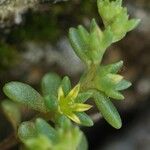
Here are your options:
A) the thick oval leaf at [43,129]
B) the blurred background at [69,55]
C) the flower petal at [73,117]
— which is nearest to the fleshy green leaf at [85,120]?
the flower petal at [73,117]

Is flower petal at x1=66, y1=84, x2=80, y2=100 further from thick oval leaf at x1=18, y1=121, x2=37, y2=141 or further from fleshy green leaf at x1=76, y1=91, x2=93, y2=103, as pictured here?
thick oval leaf at x1=18, y1=121, x2=37, y2=141

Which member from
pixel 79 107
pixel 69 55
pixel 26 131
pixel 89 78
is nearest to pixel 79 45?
pixel 89 78

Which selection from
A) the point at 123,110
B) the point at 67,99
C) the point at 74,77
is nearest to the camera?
the point at 67,99

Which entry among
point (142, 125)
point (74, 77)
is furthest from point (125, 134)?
point (74, 77)

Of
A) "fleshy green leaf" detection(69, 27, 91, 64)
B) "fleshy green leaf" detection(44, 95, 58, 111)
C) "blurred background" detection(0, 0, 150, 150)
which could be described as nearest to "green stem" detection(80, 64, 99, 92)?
"fleshy green leaf" detection(69, 27, 91, 64)

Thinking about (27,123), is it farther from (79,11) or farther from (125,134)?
(125,134)

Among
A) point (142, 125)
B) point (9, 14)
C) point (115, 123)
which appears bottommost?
point (142, 125)

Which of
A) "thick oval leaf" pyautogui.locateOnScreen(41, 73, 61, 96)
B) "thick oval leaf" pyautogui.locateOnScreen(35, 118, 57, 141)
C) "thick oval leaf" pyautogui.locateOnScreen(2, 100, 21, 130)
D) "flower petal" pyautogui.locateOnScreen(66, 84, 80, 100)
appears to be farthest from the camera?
"thick oval leaf" pyautogui.locateOnScreen(2, 100, 21, 130)
